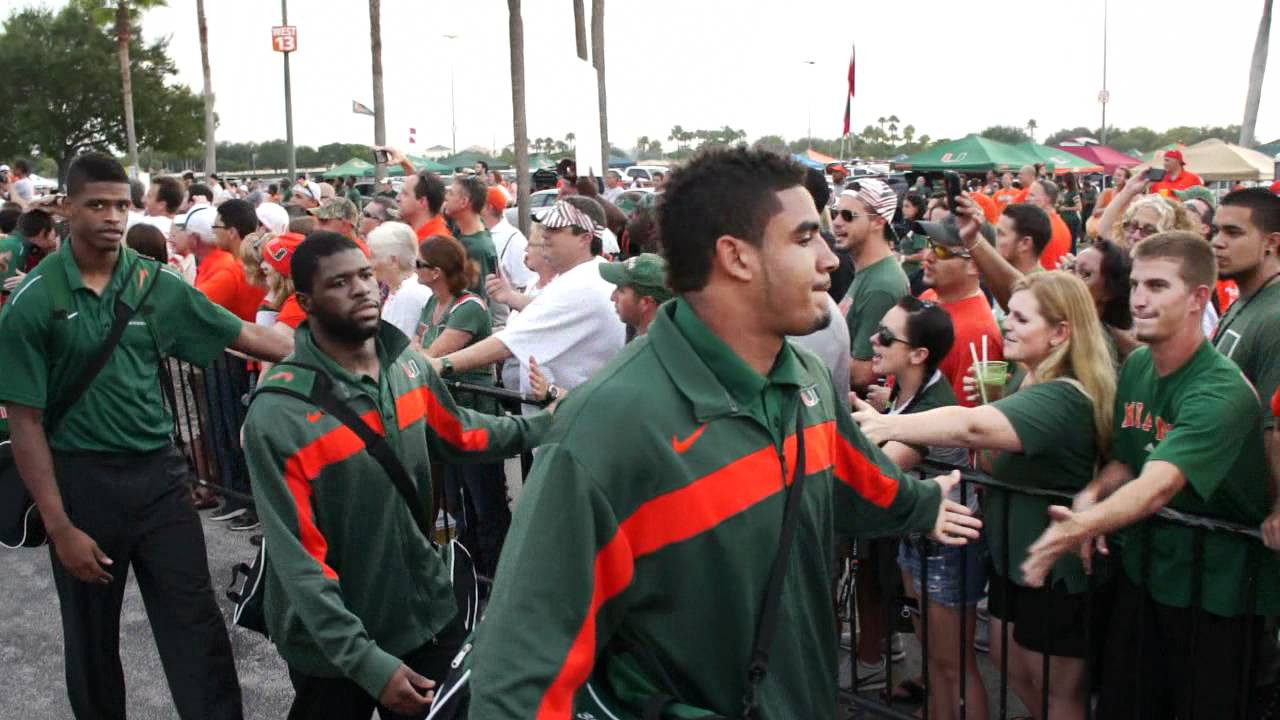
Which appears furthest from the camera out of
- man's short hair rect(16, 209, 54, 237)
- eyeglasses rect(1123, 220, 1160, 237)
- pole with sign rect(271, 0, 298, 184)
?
pole with sign rect(271, 0, 298, 184)

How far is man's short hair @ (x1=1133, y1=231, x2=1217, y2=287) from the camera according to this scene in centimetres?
341

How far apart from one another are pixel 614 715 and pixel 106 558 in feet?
8.26

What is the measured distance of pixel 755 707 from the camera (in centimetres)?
211

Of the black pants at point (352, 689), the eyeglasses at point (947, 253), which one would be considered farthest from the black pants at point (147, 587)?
the eyeglasses at point (947, 253)

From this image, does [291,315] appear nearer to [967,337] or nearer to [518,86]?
[967,337]

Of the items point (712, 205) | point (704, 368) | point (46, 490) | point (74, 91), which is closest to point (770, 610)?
point (704, 368)

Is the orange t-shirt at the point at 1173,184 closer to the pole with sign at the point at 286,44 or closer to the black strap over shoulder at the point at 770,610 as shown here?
the black strap over shoulder at the point at 770,610

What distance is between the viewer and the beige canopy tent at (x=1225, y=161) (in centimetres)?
2222

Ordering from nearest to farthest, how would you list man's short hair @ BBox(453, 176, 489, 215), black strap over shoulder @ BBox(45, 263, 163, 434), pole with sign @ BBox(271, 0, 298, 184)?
1. black strap over shoulder @ BBox(45, 263, 163, 434)
2. man's short hair @ BBox(453, 176, 489, 215)
3. pole with sign @ BBox(271, 0, 298, 184)

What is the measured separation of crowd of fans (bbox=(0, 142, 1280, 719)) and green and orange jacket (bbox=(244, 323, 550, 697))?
0.01 m

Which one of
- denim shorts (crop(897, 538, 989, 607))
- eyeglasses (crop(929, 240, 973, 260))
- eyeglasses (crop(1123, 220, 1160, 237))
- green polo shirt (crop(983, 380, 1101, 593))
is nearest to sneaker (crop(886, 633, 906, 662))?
denim shorts (crop(897, 538, 989, 607))

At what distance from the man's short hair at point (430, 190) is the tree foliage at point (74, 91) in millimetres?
58629

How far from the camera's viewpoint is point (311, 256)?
335cm

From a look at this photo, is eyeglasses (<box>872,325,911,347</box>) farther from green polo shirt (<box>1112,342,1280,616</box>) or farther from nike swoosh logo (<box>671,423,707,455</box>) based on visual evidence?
nike swoosh logo (<box>671,423,707,455</box>)
